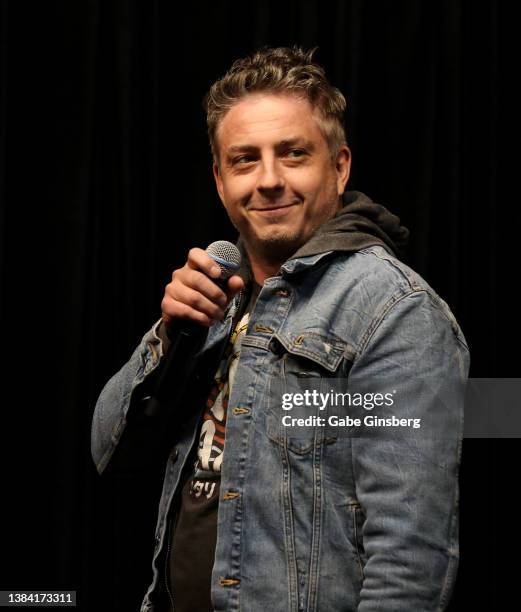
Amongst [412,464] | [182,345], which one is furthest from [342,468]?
[182,345]

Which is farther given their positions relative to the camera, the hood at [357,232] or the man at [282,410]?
the hood at [357,232]

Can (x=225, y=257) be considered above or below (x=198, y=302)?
above

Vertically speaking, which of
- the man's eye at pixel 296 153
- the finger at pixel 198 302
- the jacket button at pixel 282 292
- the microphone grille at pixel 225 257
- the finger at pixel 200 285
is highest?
the man's eye at pixel 296 153

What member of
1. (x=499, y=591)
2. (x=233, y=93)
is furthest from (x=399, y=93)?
(x=499, y=591)

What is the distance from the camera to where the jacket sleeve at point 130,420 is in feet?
4.53

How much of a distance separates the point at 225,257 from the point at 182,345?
0.55ft

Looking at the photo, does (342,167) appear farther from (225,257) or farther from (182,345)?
(182,345)

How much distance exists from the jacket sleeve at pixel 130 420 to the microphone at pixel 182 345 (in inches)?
3.6

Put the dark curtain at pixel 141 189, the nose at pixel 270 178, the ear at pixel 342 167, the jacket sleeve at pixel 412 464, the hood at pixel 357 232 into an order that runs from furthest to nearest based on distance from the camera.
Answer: the dark curtain at pixel 141 189
the ear at pixel 342 167
the nose at pixel 270 178
the hood at pixel 357 232
the jacket sleeve at pixel 412 464

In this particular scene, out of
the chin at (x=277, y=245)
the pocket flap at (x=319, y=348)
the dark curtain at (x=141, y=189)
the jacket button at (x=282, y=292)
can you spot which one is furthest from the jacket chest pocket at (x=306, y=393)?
the dark curtain at (x=141, y=189)

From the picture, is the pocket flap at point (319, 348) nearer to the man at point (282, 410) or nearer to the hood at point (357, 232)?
the man at point (282, 410)

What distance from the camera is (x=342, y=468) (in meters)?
1.12

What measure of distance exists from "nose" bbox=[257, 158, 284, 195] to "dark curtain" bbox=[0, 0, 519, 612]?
602 mm

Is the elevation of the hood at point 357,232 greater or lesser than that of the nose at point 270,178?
lesser
